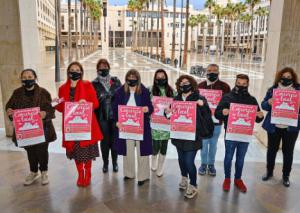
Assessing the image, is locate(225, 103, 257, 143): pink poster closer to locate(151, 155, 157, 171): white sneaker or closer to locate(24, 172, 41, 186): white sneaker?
locate(151, 155, 157, 171): white sneaker

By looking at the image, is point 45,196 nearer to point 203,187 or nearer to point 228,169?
point 203,187

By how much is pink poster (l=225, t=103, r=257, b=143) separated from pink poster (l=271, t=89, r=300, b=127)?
0.59m

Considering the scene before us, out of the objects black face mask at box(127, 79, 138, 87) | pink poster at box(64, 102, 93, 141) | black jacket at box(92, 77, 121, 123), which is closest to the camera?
pink poster at box(64, 102, 93, 141)

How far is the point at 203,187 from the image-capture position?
5.24 m

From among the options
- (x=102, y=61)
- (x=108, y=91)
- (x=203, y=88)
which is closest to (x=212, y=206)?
(x=203, y=88)

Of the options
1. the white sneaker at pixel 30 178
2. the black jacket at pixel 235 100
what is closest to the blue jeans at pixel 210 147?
the black jacket at pixel 235 100

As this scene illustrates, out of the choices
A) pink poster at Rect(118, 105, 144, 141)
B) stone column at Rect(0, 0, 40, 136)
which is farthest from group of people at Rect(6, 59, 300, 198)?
stone column at Rect(0, 0, 40, 136)

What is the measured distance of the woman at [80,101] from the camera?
4.81 metres

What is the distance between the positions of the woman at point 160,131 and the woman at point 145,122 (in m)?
0.28

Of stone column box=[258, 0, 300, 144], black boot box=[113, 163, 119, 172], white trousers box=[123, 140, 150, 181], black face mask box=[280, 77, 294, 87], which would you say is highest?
stone column box=[258, 0, 300, 144]

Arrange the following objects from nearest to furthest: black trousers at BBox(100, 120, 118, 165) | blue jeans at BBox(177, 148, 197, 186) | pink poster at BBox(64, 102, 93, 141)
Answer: blue jeans at BBox(177, 148, 197, 186), pink poster at BBox(64, 102, 93, 141), black trousers at BBox(100, 120, 118, 165)

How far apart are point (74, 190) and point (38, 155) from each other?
89 cm

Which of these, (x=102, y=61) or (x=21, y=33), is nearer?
(x=102, y=61)

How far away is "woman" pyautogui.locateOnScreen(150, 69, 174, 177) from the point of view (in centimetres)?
516
